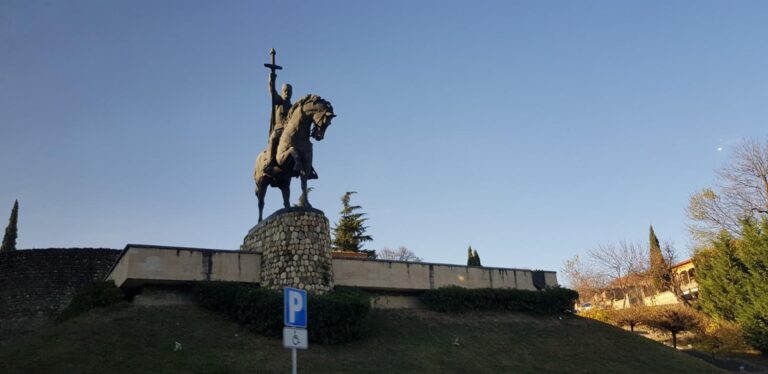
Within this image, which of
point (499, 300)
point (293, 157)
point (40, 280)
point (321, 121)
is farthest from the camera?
point (40, 280)

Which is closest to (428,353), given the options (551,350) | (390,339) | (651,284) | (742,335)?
(390,339)

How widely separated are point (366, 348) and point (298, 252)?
393 cm

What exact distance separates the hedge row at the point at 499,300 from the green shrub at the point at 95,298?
11550 mm

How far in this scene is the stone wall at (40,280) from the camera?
30.8m

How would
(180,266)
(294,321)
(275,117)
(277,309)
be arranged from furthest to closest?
(275,117)
(180,266)
(277,309)
(294,321)

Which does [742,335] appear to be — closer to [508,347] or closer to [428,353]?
[508,347]

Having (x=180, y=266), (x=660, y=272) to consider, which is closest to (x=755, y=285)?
(x=660, y=272)

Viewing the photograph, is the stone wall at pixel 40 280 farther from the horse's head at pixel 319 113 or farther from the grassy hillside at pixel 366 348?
the horse's head at pixel 319 113

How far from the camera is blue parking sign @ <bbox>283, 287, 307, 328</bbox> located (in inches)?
392

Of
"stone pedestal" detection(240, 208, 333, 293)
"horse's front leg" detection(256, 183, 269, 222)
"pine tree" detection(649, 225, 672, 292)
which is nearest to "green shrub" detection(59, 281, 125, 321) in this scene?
"stone pedestal" detection(240, 208, 333, 293)

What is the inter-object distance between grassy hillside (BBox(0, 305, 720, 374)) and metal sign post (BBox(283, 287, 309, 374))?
7.10m

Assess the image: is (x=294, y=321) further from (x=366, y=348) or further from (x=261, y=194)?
(x=261, y=194)

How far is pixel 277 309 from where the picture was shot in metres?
19.6

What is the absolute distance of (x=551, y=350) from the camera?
22.4m
